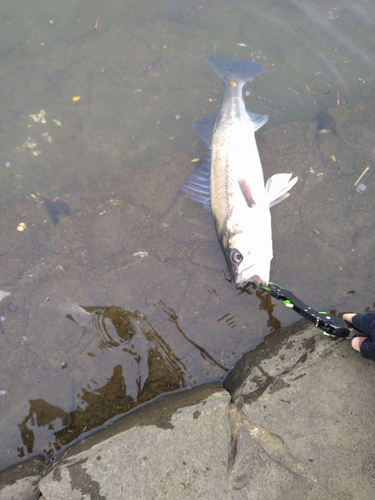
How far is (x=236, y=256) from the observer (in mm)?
3998

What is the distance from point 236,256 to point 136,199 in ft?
5.27

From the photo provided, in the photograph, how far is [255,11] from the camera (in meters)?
5.74

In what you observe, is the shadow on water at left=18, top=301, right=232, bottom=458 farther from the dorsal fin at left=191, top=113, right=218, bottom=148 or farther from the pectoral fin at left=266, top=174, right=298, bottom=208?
the dorsal fin at left=191, top=113, right=218, bottom=148

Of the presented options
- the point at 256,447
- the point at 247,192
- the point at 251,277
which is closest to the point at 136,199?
the point at 247,192

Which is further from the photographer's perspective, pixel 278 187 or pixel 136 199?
pixel 136 199

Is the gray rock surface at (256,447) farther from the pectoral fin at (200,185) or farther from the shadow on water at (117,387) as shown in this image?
the pectoral fin at (200,185)

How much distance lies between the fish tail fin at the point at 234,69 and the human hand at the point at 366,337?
3.33 metres

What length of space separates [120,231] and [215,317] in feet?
5.15

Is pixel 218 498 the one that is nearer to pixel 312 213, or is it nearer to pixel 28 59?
pixel 312 213

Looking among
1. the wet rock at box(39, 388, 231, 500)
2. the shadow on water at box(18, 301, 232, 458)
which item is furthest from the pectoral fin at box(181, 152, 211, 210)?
the wet rock at box(39, 388, 231, 500)

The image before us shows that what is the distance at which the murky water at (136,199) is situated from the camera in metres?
3.99

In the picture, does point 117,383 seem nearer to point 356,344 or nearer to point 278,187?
point 356,344

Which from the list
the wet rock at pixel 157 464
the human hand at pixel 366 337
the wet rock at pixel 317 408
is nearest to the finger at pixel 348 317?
the human hand at pixel 366 337

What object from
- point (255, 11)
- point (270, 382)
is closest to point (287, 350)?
point (270, 382)
